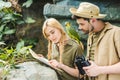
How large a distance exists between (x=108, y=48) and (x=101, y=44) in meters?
0.08

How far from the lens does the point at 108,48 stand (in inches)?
141

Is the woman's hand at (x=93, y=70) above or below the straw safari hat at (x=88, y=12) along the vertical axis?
below

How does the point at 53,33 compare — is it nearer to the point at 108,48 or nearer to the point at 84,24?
the point at 84,24

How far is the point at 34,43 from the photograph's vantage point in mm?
7180

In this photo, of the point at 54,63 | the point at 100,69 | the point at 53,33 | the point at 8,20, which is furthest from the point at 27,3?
the point at 100,69

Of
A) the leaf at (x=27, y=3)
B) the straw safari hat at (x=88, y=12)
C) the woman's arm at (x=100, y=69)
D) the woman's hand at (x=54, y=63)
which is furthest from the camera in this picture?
the leaf at (x=27, y=3)

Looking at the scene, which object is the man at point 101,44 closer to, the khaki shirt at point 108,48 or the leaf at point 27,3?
the khaki shirt at point 108,48

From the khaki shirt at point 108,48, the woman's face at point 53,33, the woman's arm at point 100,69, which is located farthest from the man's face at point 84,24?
the woman's face at point 53,33

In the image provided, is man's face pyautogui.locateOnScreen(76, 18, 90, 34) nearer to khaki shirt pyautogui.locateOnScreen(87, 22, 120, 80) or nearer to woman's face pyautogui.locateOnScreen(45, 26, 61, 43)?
khaki shirt pyautogui.locateOnScreen(87, 22, 120, 80)

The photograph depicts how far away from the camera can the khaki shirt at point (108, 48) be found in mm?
3529

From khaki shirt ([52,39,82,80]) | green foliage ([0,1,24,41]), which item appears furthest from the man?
green foliage ([0,1,24,41])

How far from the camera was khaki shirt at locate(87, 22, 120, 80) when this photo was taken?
3.53 meters

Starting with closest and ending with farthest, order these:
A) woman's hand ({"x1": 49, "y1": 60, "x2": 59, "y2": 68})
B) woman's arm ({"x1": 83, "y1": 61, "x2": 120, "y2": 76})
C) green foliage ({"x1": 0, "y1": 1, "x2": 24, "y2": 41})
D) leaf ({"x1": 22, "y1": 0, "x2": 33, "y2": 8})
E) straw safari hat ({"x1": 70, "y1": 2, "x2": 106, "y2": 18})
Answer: woman's arm ({"x1": 83, "y1": 61, "x2": 120, "y2": 76}), straw safari hat ({"x1": 70, "y1": 2, "x2": 106, "y2": 18}), woman's hand ({"x1": 49, "y1": 60, "x2": 59, "y2": 68}), leaf ({"x1": 22, "y1": 0, "x2": 33, "y2": 8}), green foliage ({"x1": 0, "y1": 1, "x2": 24, "y2": 41})

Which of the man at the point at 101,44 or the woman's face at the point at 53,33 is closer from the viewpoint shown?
the man at the point at 101,44
